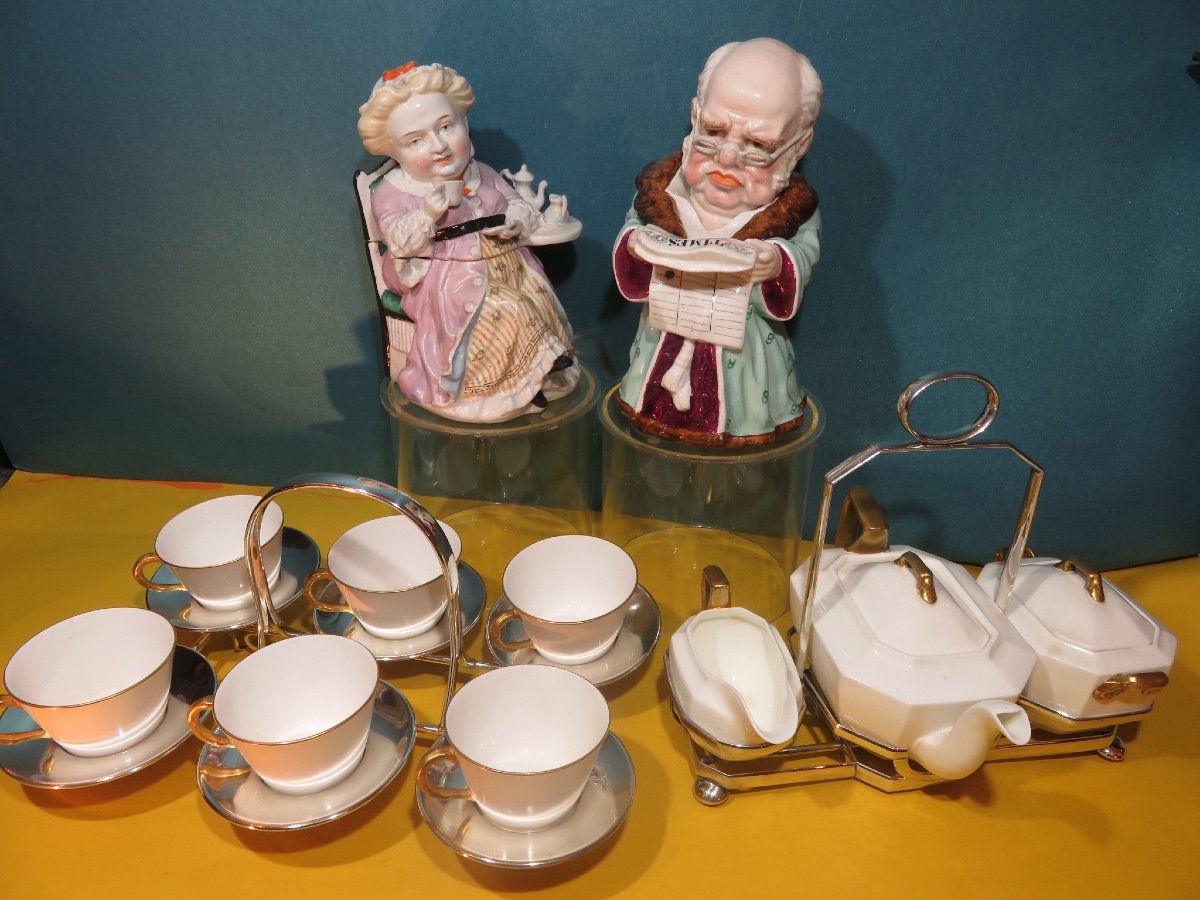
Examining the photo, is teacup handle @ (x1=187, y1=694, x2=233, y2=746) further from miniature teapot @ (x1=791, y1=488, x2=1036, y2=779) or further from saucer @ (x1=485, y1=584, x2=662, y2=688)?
miniature teapot @ (x1=791, y1=488, x2=1036, y2=779)

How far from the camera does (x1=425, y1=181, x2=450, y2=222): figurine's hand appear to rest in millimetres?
1260

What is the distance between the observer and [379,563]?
131 centimetres

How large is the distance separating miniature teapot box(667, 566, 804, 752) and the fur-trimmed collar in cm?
46

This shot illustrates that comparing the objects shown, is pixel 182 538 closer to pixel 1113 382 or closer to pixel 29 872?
pixel 29 872

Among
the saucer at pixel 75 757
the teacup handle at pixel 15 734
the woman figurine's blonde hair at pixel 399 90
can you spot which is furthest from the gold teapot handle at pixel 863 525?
the teacup handle at pixel 15 734

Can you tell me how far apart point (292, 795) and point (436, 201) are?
0.77 meters

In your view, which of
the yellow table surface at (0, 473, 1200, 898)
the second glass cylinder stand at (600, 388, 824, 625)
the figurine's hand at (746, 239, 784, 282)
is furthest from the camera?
the second glass cylinder stand at (600, 388, 824, 625)

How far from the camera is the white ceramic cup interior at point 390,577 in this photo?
4.02 feet

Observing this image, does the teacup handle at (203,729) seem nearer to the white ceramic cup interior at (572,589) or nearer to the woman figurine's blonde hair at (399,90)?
the white ceramic cup interior at (572,589)

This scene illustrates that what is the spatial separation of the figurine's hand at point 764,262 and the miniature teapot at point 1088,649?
492mm

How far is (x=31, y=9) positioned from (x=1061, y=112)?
155cm

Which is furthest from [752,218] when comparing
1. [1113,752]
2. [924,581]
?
[1113,752]

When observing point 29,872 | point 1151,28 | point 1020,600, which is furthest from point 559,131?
point 29,872

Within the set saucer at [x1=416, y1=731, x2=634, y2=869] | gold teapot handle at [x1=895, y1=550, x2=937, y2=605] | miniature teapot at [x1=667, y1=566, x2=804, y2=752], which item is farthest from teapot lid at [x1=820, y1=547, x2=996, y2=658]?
saucer at [x1=416, y1=731, x2=634, y2=869]
